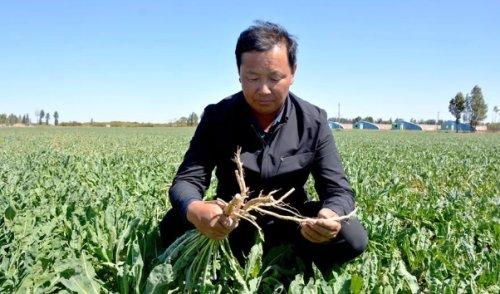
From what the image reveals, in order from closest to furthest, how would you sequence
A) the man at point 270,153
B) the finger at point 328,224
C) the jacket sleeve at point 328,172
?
the finger at point 328,224 < the man at point 270,153 < the jacket sleeve at point 328,172

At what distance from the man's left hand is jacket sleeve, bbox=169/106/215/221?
1.99ft

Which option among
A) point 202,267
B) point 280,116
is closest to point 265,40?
point 280,116

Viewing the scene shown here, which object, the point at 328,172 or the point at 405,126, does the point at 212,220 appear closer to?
the point at 328,172

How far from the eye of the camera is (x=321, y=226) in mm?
2207

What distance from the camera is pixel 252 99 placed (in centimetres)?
252

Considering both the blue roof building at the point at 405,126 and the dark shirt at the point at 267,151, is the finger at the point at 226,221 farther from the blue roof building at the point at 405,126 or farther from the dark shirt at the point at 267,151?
Result: the blue roof building at the point at 405,126

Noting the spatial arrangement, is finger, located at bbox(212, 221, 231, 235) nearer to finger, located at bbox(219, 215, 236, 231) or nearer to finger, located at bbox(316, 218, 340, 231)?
finger, located at bbox(219, 215, 236, 231)

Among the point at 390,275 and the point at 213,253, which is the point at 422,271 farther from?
the point at 213,253

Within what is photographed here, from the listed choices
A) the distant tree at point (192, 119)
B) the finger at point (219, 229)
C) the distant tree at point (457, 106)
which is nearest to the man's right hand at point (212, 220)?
the finger at point (219, 229)

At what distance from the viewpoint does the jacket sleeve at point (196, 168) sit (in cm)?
255

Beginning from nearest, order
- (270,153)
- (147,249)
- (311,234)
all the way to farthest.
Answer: (311,234) < (270,153) < (147,249)

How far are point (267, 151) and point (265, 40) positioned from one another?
0.63m

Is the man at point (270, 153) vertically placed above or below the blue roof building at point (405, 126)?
below

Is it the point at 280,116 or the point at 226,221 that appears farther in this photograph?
the point at 280,116
